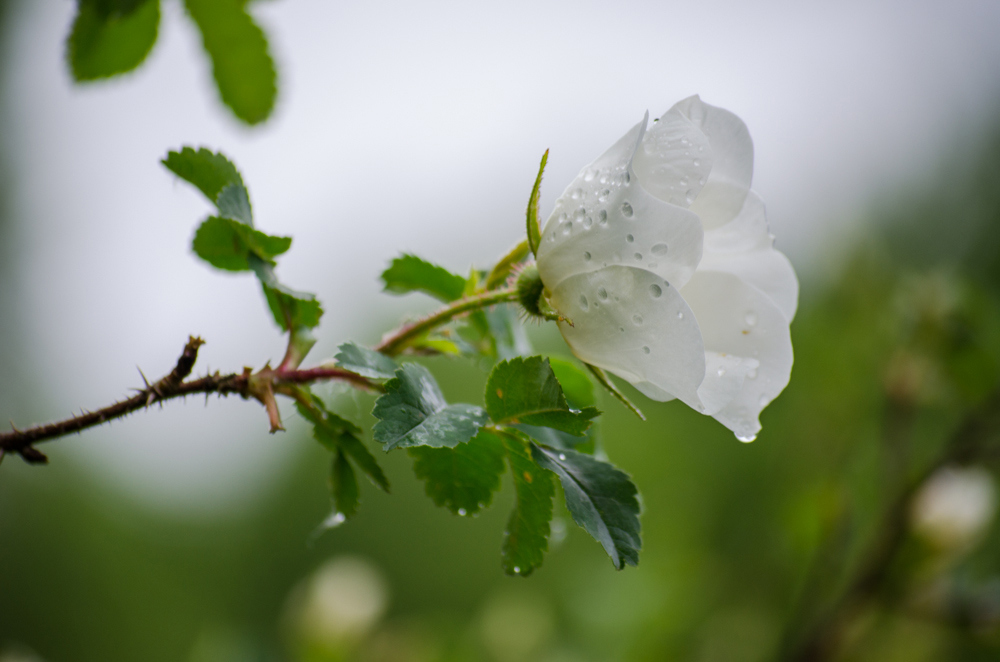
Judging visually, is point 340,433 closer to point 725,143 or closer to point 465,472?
point 465,472

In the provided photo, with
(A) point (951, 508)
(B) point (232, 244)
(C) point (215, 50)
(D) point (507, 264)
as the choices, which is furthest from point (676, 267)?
(A) point (951, 508)

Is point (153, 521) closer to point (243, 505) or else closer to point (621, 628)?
point (243, 505)

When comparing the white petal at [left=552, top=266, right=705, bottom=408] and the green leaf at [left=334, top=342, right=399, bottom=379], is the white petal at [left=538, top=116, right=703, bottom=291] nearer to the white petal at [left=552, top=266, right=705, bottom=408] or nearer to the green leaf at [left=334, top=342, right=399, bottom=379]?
the white petal at [left=552, top=266, right=705, bottom=408]

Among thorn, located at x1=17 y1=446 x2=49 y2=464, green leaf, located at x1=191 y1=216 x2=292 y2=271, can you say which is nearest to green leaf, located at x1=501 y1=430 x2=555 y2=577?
green leaf, located at x1=191 y1=216 x2=292 y2=271

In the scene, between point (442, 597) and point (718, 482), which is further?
point (442, 597)

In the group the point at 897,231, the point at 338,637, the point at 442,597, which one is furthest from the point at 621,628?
the point at 442,597

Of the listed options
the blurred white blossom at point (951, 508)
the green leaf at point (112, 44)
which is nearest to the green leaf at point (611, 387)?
the green leaf at point (112, 44)

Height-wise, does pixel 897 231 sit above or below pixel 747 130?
below

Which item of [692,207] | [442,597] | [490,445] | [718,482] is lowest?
[442,597]
